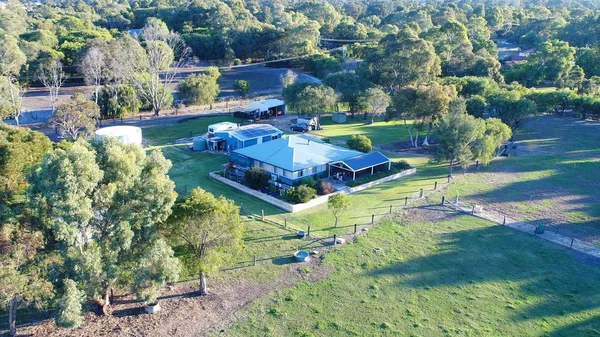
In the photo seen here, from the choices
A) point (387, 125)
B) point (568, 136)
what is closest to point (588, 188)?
point (568, 136)

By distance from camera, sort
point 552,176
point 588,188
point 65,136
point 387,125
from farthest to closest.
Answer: point 387,125 < point 65,136 < point 552,176 < point 588,188

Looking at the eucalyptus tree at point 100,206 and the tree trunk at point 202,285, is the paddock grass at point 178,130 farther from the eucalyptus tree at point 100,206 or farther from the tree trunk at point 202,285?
the eucalyptus tree at point 100,206

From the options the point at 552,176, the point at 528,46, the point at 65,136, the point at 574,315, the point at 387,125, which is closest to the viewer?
the point at 574,315

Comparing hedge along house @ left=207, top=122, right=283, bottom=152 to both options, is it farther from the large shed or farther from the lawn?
the lawn

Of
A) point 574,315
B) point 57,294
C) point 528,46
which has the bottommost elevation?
point 574,315

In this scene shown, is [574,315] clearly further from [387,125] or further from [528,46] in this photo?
[528,46]

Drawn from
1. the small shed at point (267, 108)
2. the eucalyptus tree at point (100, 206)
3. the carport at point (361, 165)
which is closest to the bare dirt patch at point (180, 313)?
the eucalyptus tree at point (100, 206)

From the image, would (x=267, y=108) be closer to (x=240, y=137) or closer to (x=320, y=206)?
(x=240, y=137)

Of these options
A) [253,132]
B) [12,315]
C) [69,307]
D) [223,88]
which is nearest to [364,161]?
[253,132]
